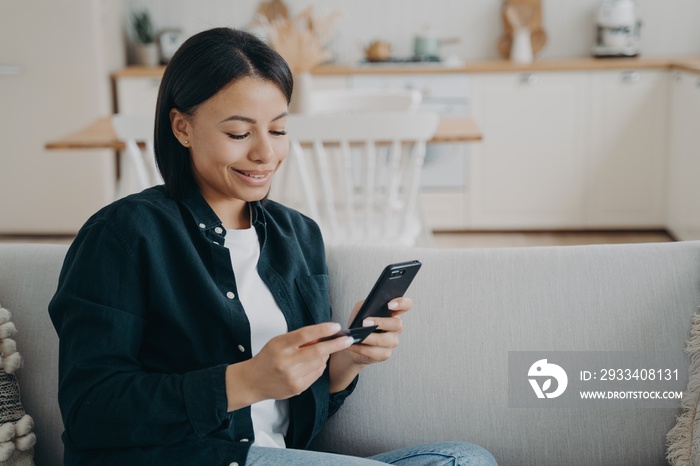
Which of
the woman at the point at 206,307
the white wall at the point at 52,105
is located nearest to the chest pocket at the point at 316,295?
the woman at the point at 206,307

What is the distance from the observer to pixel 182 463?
4.09ft

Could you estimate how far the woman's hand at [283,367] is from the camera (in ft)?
3.79

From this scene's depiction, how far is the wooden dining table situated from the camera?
2986 millimetres

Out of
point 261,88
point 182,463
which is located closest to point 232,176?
point 261,88

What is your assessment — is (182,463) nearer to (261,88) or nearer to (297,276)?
(297,276)

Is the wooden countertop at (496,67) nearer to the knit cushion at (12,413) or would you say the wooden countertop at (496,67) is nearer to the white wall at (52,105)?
the white wall at (52,105)

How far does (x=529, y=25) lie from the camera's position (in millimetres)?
5082

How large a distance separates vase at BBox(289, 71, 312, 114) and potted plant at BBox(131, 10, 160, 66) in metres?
1.99

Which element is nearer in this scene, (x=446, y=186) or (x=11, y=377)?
(x=11, y=377)

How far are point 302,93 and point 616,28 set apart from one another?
231cm

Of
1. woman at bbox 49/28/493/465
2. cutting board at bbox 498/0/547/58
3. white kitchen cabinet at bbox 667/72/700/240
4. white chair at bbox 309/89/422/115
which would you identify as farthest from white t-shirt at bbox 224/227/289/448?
cutting board at bbox 498/0/547/58

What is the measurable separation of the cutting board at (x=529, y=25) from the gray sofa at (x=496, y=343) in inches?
143

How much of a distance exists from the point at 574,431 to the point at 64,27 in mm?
3801

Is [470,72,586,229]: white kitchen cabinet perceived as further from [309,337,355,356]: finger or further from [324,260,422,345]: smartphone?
[309,337,355,356]: finger
